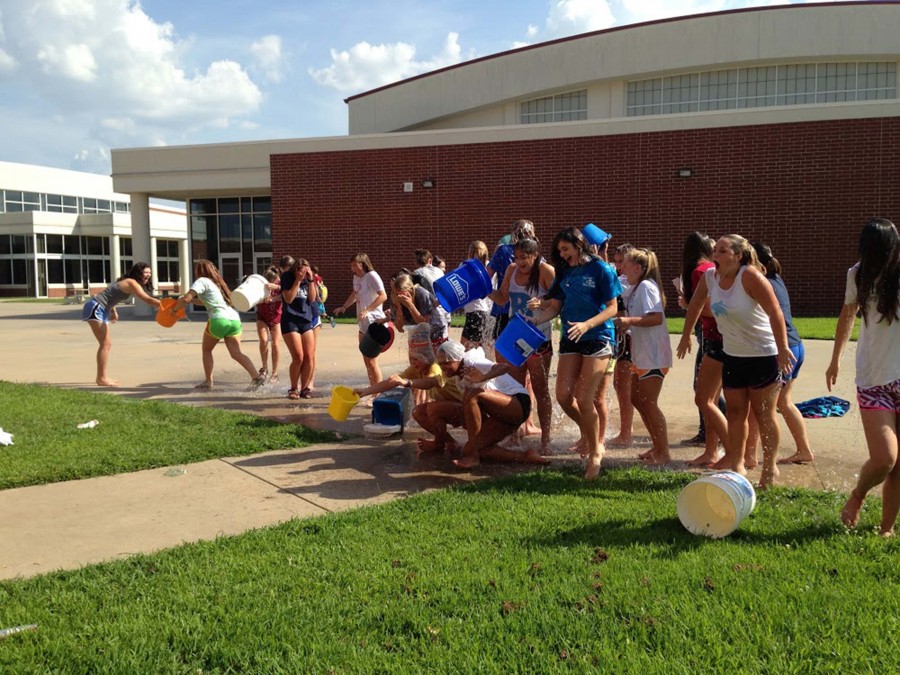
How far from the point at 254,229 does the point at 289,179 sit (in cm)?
517

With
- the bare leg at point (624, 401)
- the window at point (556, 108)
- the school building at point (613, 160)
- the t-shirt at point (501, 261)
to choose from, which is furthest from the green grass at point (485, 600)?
Answer: the window at point (556, 108)

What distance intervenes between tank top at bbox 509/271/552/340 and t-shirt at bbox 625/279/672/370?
2.40ft

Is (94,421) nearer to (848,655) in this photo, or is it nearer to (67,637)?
(67,637)

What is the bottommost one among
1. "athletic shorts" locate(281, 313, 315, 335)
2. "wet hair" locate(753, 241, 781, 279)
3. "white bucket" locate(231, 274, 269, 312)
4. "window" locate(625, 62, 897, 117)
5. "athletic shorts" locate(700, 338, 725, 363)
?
"athletic shorts" locate(700, 338, 725, 363)

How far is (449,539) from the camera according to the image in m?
4.15

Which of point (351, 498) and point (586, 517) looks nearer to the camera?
point (586, 517)

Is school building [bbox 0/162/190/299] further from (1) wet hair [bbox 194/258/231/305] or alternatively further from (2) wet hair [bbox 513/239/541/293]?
(2) wet hair [bbox 513/239/541/293]

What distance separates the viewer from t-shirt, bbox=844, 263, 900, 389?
156 inches

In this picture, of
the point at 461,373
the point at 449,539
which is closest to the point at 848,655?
the point at 449,539

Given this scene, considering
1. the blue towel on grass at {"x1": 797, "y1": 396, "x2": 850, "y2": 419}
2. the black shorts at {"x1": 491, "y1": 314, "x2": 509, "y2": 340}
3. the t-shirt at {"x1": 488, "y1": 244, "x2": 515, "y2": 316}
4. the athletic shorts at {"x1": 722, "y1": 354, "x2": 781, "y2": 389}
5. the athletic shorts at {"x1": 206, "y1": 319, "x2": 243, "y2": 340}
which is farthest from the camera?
the athletic shorts at {"x1": 206, "y1": 319, "x2": 243, "y2": 340}

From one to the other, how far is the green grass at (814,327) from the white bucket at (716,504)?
10210 mm

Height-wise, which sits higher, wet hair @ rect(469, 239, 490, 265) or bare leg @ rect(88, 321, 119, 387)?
wet hair @ rect(469, 239, 490, 265)

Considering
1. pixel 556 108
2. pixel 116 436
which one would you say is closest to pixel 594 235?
pixel 116 436

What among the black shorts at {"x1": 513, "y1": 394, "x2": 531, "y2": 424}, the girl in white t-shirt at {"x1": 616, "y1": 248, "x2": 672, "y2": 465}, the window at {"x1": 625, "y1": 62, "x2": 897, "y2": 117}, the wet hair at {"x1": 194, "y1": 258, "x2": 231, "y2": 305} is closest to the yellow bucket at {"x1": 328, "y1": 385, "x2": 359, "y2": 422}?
the black shorts at {"x1": 513, "y1": 394, "x2": 531, "y2": 424}
